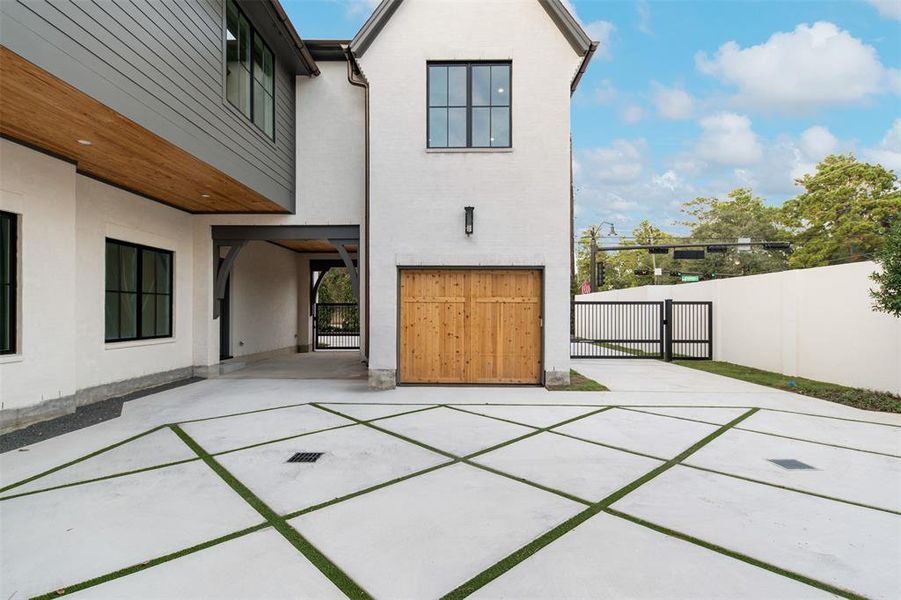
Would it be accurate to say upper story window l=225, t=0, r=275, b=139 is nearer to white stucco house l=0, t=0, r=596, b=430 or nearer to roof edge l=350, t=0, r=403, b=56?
white stucco house l=0, t=0, r=596, b=430

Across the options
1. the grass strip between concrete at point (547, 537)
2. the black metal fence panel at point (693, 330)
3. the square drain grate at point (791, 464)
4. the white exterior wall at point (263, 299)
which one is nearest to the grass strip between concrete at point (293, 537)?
the grass strip between concrete at point (547, 537)

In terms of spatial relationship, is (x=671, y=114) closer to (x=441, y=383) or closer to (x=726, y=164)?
(x=726, y=164)

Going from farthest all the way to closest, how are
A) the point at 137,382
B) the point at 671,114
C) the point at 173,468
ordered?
the point at 671,114
the point at 137,382
the point at 173,468

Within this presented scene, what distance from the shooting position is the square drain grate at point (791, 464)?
12.1 feet

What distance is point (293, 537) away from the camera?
2500 millimetres

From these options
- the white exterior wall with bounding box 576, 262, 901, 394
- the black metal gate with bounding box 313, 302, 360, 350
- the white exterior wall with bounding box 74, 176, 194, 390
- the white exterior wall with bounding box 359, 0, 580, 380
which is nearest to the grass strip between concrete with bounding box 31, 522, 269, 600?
the white exterior wall with bounding box 359, 0, 580, 380

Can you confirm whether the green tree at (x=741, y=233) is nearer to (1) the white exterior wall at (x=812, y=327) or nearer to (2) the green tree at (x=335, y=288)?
(1) the white exterior wall at (x=812, y=327)

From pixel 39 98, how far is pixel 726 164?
7662cm

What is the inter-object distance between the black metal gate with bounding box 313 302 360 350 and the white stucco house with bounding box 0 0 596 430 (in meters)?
6.13

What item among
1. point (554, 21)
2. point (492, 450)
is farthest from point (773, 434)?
point (554, 21)

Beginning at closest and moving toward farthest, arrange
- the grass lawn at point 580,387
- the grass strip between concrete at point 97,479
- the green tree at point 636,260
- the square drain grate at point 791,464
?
1. the grass strip between concrete at point 97,479
2. the square drain grate at point 791,464
3. the grass lawn at point 580,387
4. the green tree at point 636,260

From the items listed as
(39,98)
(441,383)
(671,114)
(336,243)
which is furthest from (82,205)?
(671,114)

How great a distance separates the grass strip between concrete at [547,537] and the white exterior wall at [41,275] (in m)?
5.71

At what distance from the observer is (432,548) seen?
2.41 meters
